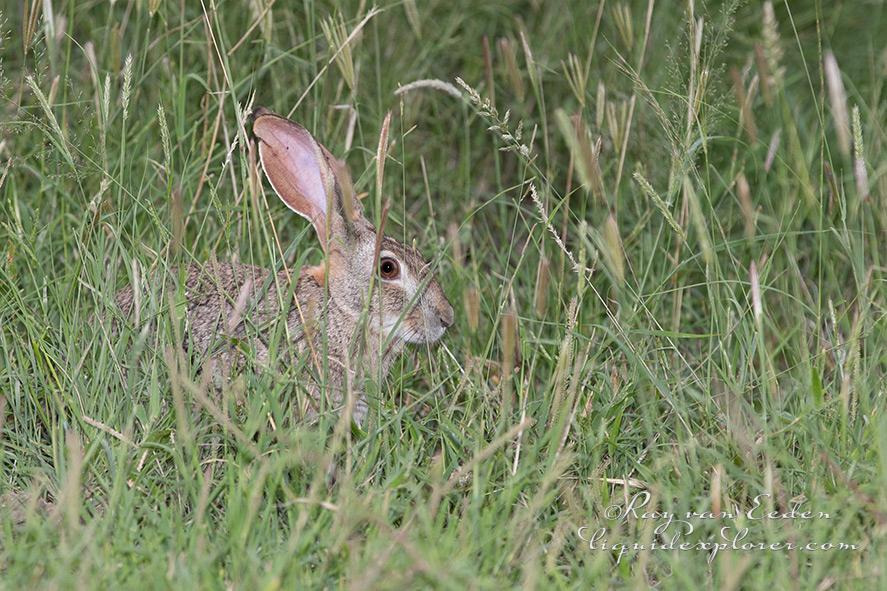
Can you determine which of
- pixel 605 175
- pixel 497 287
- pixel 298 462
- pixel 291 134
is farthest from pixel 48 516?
pixel 605 175

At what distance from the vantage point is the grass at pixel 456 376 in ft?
9.33

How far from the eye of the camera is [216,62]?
474 cm

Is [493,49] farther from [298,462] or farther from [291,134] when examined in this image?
[298,462]

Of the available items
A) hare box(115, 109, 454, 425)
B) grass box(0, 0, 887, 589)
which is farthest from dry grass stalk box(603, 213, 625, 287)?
hare box(115, 109, 454, 425)

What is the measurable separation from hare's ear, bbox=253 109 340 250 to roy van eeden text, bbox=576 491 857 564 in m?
1.38

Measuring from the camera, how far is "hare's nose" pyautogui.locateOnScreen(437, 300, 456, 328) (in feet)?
13.4

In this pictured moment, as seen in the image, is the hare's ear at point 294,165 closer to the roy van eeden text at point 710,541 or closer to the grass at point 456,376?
the grass at point 456,376

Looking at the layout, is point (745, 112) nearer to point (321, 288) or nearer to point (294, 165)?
point (294, 165)

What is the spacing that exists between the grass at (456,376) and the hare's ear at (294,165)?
0.68 feet

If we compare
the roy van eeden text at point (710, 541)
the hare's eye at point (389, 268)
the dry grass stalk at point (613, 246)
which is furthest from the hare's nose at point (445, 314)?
the roy van eeden text at point (710, 541)

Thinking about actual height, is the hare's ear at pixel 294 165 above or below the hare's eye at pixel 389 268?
above

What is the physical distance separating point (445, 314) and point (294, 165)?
68 centimetres

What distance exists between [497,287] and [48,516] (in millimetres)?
1870

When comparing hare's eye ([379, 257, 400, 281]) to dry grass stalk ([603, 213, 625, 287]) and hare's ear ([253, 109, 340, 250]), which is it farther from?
dry grass stalk ([603, 213, 625, 287])
